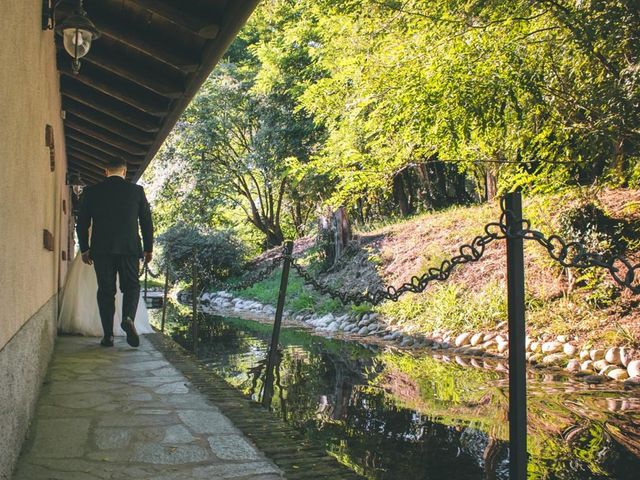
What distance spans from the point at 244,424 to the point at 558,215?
6.35 m

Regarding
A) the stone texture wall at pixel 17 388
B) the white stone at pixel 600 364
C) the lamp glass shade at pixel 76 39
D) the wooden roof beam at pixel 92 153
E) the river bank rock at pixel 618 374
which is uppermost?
the wooden roof beam at pixel 92 153

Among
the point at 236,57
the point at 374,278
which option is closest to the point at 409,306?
the point at 374,278

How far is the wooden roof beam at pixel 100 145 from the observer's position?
31.0ft

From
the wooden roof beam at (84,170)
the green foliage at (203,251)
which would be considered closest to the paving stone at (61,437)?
the wooden roof beam at (84,170)

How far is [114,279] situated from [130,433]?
3.03 metres

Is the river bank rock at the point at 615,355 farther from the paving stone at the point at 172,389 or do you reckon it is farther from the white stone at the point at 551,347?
the paving stone at the point at 172,389

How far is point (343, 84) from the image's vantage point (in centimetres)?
986

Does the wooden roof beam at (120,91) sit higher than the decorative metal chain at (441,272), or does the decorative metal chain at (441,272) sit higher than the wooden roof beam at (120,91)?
the wooden roof beam at (120,91)

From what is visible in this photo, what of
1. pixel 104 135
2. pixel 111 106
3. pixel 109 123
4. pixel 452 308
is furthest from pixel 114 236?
pixel 452 308

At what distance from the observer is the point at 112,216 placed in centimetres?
612

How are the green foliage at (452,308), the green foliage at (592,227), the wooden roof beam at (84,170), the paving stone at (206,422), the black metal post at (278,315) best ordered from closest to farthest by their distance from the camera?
the paving stone at (206,422)
the black metal post at (278,315)
the green foliage at (592,227)
the green foliage at (452,308)
the wooden roof beam at (84,170)

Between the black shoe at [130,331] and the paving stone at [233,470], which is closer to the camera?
the paving stone at [233,470]

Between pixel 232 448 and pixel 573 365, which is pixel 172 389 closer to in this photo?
pixel 232 448

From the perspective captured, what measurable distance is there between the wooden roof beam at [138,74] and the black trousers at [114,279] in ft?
5.61
